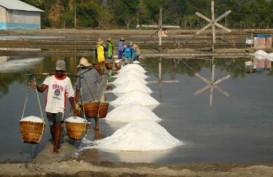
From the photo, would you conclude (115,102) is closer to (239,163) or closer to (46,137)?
(46,137)

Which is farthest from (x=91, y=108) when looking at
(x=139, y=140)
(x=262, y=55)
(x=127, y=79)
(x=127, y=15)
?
(x=127, y=15)

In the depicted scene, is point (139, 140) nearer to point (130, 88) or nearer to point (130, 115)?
point (130, 115)

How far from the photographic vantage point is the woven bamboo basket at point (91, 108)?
36.3 feet

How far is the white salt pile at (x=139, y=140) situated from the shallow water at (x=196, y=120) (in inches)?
7.5

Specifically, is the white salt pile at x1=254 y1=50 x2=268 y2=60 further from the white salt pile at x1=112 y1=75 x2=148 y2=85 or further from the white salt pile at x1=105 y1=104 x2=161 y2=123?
the white salt pile at x1=105 y1=104 x2=161 y2=123

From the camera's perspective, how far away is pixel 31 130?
9.05 metres

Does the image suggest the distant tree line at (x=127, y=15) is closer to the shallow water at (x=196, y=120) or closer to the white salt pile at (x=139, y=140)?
the shallow water at (x=196, y=120)

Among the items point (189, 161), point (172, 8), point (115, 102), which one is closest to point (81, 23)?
point (172, 8)

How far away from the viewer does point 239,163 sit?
896cm

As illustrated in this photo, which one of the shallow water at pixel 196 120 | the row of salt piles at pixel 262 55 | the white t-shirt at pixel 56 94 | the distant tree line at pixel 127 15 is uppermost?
the distant tree line at pixel 127 15

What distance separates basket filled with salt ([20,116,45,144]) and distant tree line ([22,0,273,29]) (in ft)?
228

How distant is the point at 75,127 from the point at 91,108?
1559 millimetres

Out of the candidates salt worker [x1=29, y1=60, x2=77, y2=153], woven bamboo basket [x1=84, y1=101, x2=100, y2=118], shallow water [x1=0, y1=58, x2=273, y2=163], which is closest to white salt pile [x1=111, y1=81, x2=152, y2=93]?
shallow water [x1=0, y1=58, x2=273, y2=163]

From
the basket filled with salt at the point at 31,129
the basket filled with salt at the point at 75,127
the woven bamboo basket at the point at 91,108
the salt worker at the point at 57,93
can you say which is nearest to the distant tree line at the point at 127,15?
the woven bamboo basket at the point at 91,108
